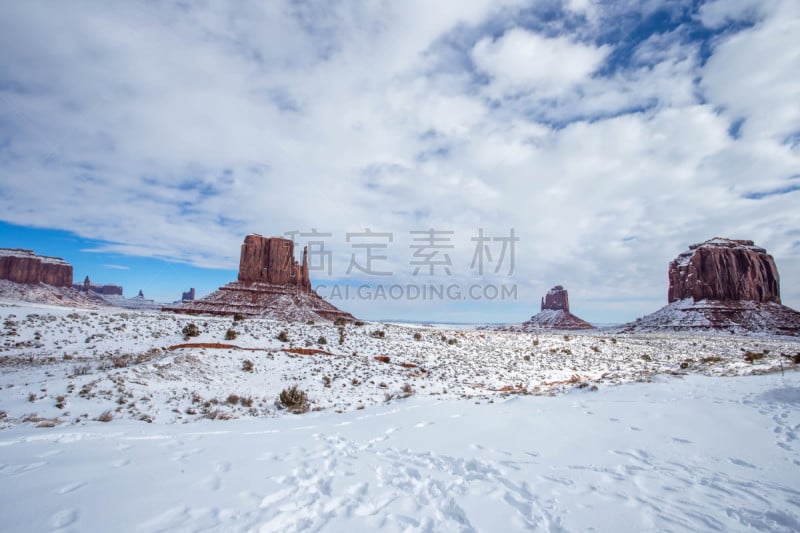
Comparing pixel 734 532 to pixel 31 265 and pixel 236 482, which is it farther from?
pixel 31 265

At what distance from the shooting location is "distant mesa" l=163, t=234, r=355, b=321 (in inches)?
1864

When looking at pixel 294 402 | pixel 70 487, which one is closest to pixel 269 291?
pixel 294 402

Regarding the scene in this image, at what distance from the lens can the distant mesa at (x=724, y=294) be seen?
69312 mm

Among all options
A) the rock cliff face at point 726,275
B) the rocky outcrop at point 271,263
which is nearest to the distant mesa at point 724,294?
the rock cliff face at point 726,275

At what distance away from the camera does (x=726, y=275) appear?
286 ft

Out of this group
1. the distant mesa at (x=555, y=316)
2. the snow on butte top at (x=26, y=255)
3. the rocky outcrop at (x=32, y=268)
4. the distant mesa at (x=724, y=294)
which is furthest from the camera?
the distant mesa at (x=555, y=316)

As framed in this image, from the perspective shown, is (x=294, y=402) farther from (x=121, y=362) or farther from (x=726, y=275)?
(x=726, y=275)

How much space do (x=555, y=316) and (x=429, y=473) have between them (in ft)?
422

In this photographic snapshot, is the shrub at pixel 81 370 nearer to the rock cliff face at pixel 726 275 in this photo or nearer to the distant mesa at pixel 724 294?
the distant mesa at pixel 724 294

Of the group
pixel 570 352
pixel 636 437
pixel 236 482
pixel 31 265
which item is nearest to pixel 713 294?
pixel 570 352

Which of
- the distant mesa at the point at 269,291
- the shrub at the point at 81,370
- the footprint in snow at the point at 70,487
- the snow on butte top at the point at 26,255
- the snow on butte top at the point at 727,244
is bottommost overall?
the footprint in snow at the point at 70,487

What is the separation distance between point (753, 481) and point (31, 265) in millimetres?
135055

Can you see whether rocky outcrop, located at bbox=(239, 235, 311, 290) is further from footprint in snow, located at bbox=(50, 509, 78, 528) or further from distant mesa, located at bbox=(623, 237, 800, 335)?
distant mesa, located at bbox=(623, 237, 800, 335)

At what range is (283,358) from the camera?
17641 mm
